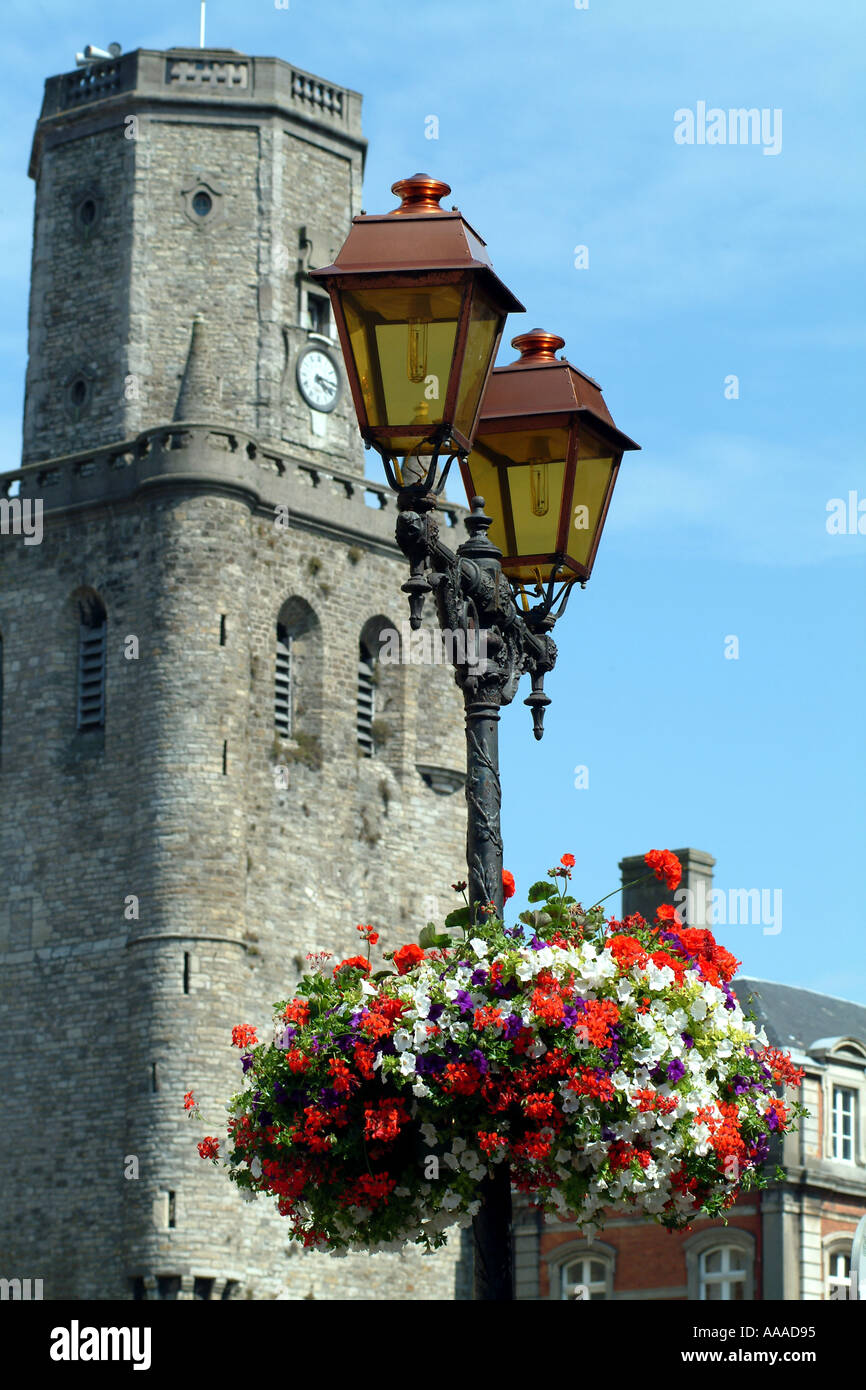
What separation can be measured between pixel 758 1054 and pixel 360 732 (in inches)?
1610

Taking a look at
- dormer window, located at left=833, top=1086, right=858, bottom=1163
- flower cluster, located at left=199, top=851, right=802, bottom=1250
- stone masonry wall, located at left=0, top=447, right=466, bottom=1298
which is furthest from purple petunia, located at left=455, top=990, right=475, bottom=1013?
stone masonry wall, located at left=0, top=447, right=466, bottom=1298

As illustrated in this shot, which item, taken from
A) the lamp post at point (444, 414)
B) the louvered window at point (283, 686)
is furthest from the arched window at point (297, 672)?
the lamp post at point (444, 414)

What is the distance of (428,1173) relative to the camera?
955 centimetres

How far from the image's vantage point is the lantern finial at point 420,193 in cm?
1048

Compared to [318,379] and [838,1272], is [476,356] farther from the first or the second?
[318,379]

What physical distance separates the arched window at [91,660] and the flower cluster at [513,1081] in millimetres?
38424

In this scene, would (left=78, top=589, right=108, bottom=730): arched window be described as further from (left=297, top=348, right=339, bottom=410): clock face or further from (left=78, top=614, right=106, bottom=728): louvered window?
(left=297, top=348, right=339, bottom=410): clock face

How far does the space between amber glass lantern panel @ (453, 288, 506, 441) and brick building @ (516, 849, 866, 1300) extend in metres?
27.7

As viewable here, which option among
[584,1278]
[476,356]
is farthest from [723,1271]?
[476,356]

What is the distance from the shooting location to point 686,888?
47906 mm

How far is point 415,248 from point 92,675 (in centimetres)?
3907

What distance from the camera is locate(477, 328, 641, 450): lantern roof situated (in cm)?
1127
